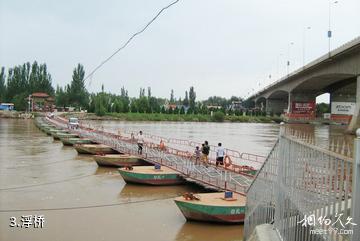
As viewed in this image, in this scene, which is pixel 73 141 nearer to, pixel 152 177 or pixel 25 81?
pixel 152 177

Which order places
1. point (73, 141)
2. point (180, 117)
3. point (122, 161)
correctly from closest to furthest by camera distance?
point (122, 161)
point (73, 141)
point (180, 117)

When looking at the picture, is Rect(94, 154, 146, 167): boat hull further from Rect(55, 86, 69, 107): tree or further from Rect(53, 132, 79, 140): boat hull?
Rect(55, 86, 69, 107): tree

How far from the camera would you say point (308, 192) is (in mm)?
4461

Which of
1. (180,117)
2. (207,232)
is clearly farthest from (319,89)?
(207,232)

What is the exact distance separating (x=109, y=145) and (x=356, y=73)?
101ft

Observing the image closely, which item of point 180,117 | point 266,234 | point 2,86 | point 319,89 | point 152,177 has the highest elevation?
point 2,86

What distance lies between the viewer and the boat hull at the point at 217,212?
1269cm

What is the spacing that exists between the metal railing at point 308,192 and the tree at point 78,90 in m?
102

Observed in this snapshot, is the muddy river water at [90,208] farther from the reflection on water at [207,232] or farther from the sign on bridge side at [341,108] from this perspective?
the sign on bridge side at [341,108]

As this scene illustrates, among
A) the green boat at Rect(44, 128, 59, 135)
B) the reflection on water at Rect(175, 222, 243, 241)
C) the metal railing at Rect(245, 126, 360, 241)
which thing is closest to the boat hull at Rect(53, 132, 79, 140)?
the green boat at Rect(44, 128, 59, 135)

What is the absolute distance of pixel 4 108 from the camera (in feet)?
343

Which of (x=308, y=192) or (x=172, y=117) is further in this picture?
(x=172, y=117)

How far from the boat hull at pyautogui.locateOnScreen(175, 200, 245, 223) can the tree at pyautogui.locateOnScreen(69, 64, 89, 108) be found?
312 feet

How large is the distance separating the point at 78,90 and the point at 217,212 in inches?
3977
